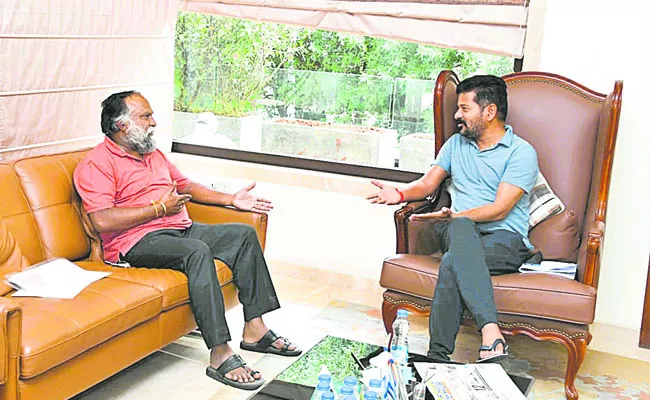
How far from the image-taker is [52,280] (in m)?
2.98

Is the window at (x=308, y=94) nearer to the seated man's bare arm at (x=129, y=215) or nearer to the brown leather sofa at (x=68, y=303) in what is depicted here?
the brown leather sofa at (x=68, y=303)

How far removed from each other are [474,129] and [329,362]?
1.40 m

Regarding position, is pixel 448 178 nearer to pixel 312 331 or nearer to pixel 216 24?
pixel 312 331

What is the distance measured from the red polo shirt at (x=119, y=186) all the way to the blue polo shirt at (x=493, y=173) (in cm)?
121

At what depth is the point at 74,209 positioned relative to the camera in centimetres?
338

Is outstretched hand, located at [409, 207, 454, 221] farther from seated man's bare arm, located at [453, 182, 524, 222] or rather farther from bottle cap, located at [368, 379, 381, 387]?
bottle cap, located at [368, 379, 381, 387]

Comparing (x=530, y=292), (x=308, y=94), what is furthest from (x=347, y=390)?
(x=308, y=94)

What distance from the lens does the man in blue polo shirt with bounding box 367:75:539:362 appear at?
A: 10.6ft

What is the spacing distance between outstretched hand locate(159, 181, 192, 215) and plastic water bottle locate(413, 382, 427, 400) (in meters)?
1.43

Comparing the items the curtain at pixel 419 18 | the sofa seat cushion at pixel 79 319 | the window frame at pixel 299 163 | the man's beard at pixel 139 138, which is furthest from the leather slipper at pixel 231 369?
the curtain at pixel 419 18

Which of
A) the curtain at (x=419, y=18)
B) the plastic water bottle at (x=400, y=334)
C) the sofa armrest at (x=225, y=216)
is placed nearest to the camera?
the plastic water bottle at (x=400, y=334)

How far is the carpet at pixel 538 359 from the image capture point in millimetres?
3449

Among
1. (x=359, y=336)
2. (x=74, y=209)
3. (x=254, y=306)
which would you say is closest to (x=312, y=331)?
(x=359, y=336)

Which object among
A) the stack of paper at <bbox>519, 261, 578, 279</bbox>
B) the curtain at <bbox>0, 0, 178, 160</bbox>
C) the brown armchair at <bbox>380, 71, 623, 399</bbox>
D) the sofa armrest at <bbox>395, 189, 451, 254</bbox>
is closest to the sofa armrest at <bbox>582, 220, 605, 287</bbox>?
the brown armchair at <bbox>380, 71, 623, 399</bbox>
